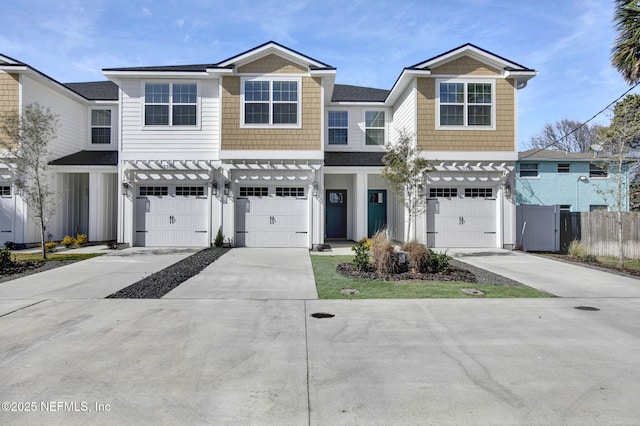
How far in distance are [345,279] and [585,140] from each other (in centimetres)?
3982

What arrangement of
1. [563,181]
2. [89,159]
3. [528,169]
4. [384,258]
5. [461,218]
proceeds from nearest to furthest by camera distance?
[384,258]
[461,218]
[89,159]
[563,181]
[528,169]

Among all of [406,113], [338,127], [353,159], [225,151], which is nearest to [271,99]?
[225,151]

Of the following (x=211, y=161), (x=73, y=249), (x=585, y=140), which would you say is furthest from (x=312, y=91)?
(x=585, y=140)

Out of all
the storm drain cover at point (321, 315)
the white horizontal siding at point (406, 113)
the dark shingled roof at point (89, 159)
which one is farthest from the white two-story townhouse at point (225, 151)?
the storm drain cover at point (321, 315)

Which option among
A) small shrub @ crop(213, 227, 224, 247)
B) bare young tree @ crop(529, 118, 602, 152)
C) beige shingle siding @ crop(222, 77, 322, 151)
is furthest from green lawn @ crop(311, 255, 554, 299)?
bare young tree @ crop(529, 118, 602, 152)

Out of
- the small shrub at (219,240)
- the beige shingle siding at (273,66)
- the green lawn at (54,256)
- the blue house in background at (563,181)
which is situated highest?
the beige shingle siding at (273,66)

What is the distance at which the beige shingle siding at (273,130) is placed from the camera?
14781mm

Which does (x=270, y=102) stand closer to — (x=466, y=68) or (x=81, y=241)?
(x=466, y=68)

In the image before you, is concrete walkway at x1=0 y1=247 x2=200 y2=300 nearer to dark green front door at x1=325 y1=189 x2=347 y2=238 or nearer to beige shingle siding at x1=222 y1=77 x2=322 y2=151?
beige shingle siding at x1=222 y1=77 x2=322 y2=151

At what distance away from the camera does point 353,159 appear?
16859 millimetres

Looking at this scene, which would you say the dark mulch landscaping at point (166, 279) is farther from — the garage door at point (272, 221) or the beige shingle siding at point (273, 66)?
the beige shingle siding at point (273, 66)

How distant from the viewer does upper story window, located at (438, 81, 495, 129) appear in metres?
15.0

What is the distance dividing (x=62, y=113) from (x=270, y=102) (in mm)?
9192

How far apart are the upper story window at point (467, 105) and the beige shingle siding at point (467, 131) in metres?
0.27
